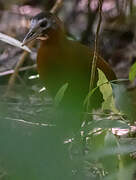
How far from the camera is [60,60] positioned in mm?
2746

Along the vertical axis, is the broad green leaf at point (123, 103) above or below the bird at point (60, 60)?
above

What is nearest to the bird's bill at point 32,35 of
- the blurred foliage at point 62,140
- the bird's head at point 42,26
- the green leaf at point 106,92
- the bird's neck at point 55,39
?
the bird's head at point 42,26

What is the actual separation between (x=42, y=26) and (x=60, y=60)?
25 centimetres

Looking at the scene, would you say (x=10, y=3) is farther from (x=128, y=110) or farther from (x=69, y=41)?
(x=128, y=110)

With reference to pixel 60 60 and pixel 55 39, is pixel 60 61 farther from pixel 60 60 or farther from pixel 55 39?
pixel 55 39

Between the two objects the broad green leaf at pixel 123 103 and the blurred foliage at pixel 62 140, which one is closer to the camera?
the blurred foliage at pixel 62 140

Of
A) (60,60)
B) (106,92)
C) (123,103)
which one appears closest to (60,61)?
(60,60)

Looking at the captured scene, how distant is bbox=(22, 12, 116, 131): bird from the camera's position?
8.47 feet

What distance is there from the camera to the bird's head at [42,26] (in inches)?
109

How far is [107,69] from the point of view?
A: 2797 mm

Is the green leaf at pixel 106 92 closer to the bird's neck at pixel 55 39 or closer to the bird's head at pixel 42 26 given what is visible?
the bird's head at pixel 42 26

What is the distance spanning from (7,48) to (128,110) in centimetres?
279

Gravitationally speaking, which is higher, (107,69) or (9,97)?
(107,69)

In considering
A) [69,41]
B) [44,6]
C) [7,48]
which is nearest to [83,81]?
[69,41]
